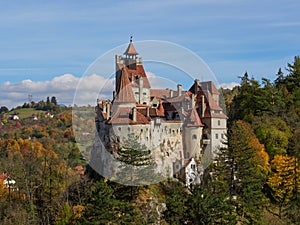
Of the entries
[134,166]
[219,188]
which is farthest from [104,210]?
[219,188]

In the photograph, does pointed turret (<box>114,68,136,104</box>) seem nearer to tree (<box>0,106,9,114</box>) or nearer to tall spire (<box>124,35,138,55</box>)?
tall spire (<box>124,35,138,55</box>)

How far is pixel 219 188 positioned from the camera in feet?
112

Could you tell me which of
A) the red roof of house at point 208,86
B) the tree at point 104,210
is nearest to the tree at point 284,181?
the red roof of house at point 208,86

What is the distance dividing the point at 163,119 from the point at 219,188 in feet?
26.7

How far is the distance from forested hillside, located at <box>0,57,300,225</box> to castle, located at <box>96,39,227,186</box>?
5.78 ft

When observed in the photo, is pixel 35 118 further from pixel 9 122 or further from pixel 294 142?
pixel 294 142

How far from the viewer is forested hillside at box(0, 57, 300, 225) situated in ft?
93.8

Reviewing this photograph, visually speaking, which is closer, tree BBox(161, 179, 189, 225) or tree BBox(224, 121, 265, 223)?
tree BBox(161, 179, 189, 225)

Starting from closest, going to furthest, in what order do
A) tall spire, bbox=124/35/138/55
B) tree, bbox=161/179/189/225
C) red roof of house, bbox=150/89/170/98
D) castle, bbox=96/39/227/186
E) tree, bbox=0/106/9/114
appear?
1. tree, bbox=161/179/189/225
2. castle, bbox=96/39/227/186
3. tall spire, bbox=124/35/138/55
4. red roof of house, bbox=150/89/170/98
5. tree, bbox=0/106/9/114

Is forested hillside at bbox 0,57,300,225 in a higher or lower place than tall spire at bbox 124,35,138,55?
lower

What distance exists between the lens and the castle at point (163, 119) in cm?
3753

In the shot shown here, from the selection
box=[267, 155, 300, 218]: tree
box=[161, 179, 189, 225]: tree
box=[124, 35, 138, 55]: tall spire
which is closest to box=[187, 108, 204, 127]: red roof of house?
box=[124, 35, 138, 55]: tall spire

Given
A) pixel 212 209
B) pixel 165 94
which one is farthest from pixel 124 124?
pixel 212 209

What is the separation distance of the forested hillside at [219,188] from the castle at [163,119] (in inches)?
69.3
